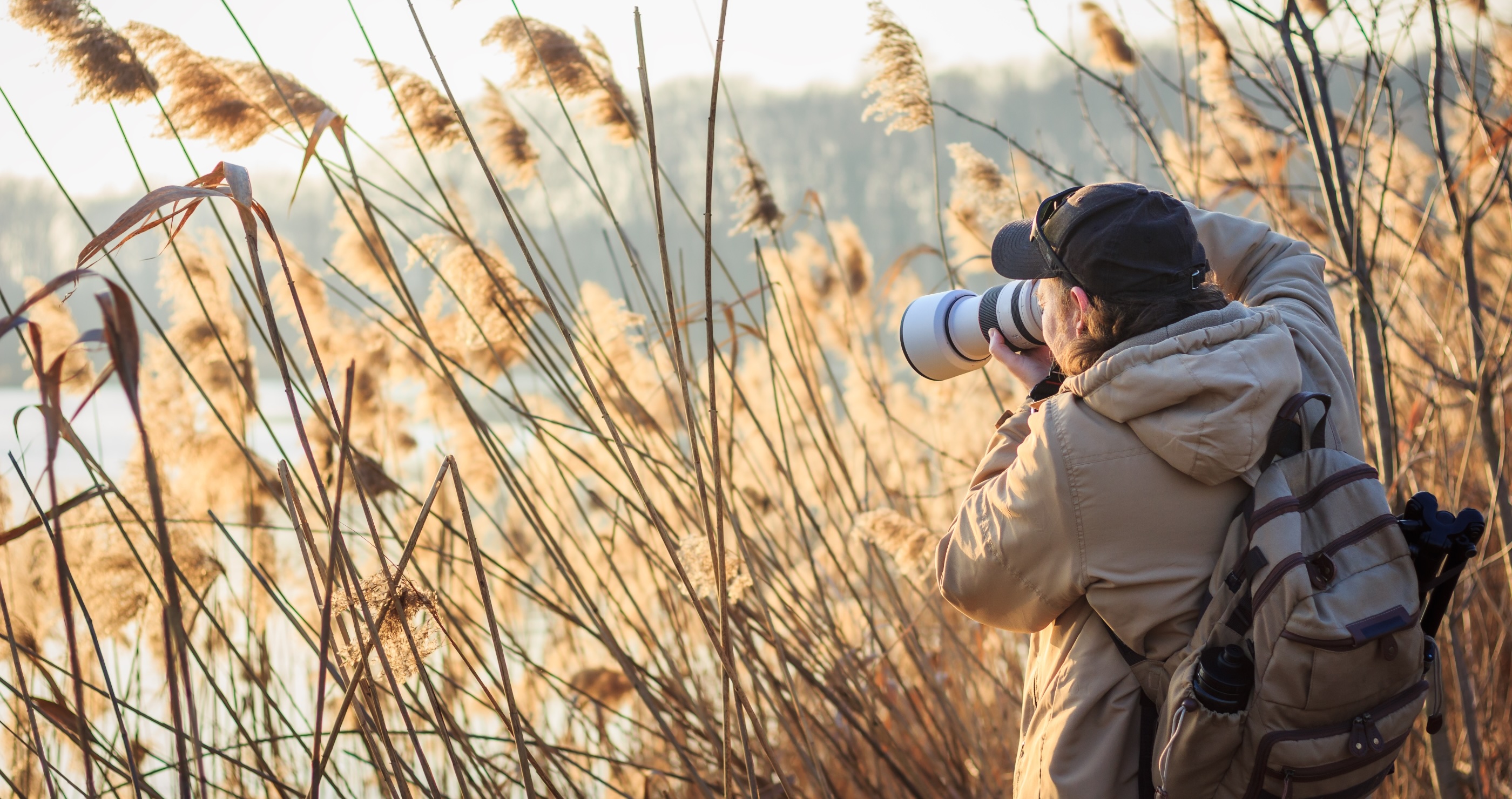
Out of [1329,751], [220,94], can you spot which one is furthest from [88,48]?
[1329,751]

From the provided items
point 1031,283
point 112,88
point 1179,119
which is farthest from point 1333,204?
point 1179,119

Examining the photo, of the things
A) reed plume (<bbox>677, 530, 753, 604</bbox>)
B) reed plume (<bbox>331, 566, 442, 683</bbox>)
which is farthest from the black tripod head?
reed plume (<bbox>331, 566, 442, 683</bbox>)

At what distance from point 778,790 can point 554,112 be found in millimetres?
19271

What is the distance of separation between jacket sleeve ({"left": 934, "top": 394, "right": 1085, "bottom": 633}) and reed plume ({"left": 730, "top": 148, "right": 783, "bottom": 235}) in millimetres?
1163

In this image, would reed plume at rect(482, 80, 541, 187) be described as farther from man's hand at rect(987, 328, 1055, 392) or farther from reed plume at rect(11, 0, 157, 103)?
man's hand at rect(987, 328, 1055, 392)

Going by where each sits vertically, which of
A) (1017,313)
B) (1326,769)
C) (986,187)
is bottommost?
(1326,769)

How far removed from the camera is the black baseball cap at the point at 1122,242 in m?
0.90

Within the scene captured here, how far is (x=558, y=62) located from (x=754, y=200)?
53 cm

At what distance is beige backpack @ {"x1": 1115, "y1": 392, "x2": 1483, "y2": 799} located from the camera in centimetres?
79

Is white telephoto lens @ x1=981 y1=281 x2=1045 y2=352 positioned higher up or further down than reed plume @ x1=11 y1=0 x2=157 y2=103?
further down

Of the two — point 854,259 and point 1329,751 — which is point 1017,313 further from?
point 854,259

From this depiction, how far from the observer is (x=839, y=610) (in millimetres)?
2141

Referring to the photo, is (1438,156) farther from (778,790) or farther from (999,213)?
(778,790)

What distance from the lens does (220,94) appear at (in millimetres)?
1464
